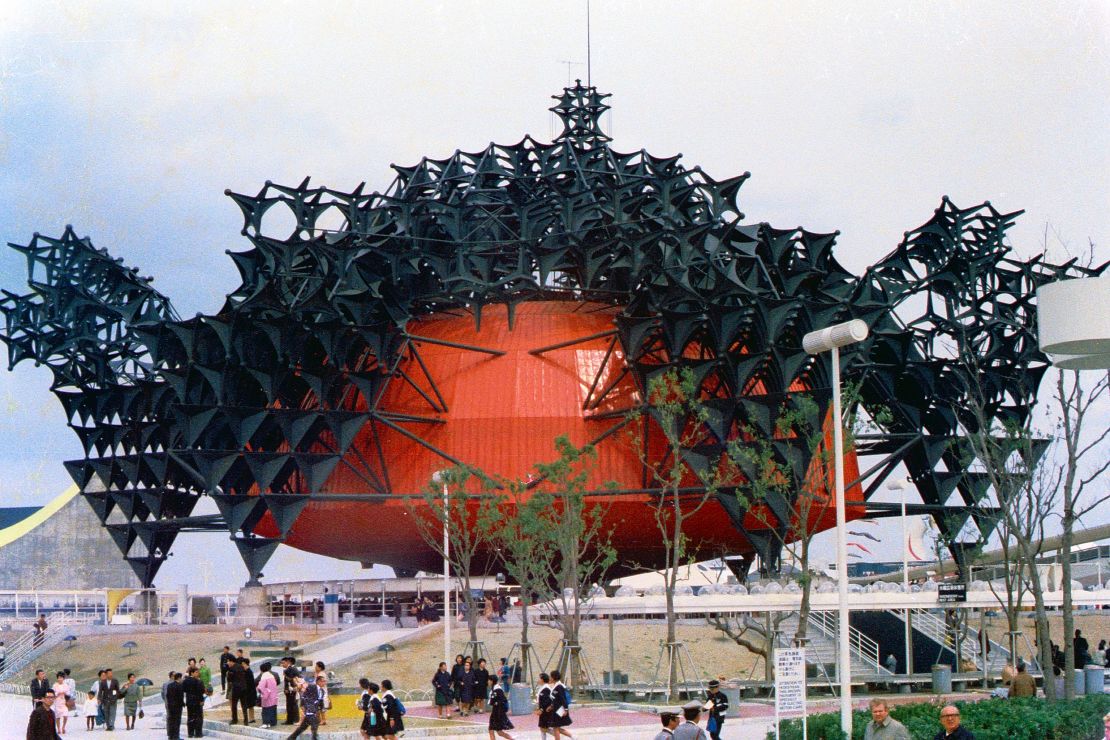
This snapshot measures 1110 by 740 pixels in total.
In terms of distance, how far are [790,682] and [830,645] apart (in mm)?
37600

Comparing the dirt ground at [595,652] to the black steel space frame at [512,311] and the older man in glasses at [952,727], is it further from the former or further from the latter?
the older man in glasses at [952,727]

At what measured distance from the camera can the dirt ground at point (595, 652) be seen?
57500mm

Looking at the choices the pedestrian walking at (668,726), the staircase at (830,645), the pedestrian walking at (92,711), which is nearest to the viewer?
the pedestrian walking at (668,726)

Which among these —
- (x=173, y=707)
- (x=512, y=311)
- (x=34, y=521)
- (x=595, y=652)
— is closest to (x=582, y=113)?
(x=512, y=311)

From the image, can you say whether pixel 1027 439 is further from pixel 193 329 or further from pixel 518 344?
pixel 193 329

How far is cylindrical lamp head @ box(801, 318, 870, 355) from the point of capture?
26531mm

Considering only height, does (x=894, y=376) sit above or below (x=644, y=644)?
above

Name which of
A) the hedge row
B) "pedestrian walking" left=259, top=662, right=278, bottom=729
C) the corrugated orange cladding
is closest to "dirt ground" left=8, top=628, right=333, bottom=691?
the corrugated orange cladding

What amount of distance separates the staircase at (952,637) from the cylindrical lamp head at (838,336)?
3754 cm

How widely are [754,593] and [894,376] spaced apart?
60.0 feet

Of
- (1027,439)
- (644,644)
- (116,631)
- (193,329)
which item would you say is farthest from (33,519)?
(1027,439)

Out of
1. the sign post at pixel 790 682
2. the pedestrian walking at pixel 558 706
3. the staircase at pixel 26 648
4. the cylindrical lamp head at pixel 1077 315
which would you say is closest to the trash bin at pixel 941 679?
the pedestrian walking at pixel 558 706

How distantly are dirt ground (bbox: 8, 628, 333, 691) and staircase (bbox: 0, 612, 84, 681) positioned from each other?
54 centimetres

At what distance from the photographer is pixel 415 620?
6975cm
